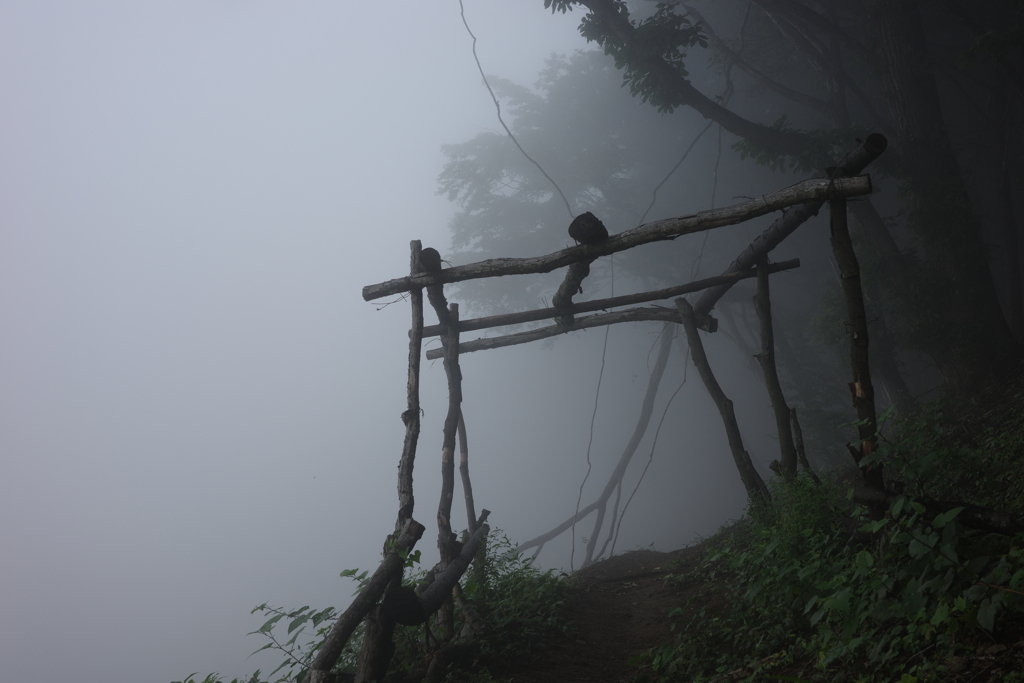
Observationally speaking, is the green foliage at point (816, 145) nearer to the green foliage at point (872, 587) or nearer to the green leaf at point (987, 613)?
the green foliage at point (872, 587)

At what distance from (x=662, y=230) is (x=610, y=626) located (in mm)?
4448

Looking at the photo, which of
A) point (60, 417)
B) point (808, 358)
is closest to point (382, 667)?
point (808, 358)

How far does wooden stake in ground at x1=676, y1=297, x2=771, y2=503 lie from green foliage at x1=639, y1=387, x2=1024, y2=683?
3.99 ft

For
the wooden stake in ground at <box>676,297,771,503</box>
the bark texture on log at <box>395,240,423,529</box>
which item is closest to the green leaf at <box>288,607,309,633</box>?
the bark texture on log at <box>395,240,423,529</box>

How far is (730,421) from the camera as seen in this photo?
721 cm

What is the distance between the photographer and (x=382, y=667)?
12.3 ft

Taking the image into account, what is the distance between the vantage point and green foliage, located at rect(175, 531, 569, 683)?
153 inches

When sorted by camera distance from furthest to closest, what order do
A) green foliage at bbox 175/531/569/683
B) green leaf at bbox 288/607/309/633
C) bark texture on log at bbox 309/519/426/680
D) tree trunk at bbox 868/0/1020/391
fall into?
1. tree trunk at bbox 868/0/1020/391
2. green foliage at bbox 175/531/569/683
3. green leaf at bbox 288/607/309/633
4. bark texture on log at bbox 309/519/426/680

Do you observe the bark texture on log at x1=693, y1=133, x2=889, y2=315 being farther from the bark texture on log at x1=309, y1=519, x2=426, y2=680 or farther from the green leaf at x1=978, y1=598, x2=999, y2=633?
the bark texture on log at x1=309, y1=519, x2=426, y2=680

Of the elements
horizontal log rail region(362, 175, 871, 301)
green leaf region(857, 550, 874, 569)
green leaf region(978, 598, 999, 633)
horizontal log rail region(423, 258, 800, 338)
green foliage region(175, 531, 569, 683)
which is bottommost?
green leaf region(978, 598, 999, 633)

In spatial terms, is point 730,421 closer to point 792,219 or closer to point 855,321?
point 792,219

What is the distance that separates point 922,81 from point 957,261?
333cm

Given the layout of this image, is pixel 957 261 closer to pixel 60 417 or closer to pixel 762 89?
pixel 762 89

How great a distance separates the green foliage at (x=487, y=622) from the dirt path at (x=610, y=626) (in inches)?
9.0
